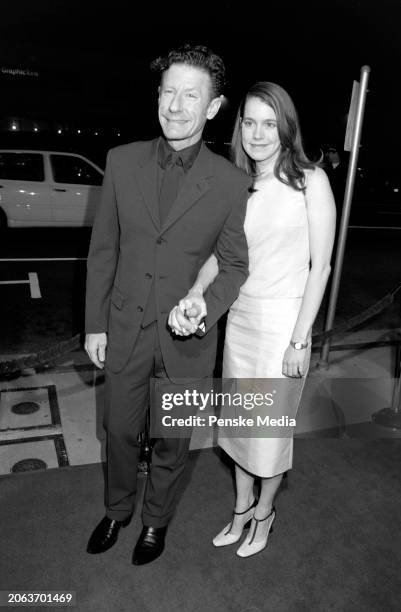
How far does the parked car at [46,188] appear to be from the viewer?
28.7 feet

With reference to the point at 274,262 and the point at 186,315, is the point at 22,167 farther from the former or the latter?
the point at 186,315

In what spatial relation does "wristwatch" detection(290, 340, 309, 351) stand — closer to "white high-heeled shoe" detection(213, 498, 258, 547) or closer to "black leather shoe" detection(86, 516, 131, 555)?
"white high-heeled shoe" detection(213, 498, 258, 547)

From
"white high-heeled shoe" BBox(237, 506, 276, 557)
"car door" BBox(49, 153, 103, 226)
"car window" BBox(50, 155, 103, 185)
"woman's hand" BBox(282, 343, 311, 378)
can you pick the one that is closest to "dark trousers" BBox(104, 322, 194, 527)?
"white high-heeled shoe" BBox(237, 506, 276, 557)

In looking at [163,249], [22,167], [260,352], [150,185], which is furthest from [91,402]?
[22,167]

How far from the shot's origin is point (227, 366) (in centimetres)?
238

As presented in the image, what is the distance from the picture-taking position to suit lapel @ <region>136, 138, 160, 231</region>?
1886 mm

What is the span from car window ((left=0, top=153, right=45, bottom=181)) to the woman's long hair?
7498 mm

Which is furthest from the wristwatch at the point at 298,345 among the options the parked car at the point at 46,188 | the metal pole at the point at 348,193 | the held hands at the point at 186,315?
the parked car at the point at 46,188

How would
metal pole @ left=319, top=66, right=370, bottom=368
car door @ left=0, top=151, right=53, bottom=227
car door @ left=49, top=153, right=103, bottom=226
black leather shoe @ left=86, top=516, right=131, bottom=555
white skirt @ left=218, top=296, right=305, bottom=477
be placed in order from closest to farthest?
1. white skirt @ left=218, top=296, right=305, bottom=477
2. black leather shoe @ left=86, top=516, right=131, bottom=555
3. metal pole @ left=319, top=66, right=370, bottom=368
4. car door @ left=0, top=151, right=53, bottom=227
5. car door @ left=49, top=153, right=103, bottom=226

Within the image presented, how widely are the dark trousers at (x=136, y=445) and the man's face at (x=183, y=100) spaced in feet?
2.46

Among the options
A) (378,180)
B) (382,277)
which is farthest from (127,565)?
(378,180)

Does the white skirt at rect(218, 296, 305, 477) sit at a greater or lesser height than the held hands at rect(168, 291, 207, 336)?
lesser

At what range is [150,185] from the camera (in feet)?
6.22

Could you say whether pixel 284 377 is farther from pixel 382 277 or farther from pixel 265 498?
pixel 382 277
